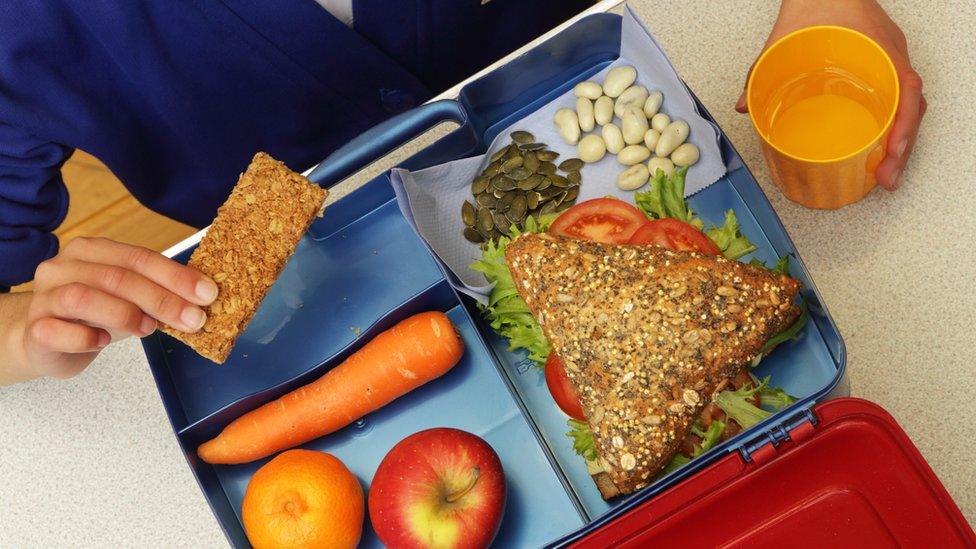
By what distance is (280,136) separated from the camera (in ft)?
4.29

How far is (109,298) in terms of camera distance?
95 cm

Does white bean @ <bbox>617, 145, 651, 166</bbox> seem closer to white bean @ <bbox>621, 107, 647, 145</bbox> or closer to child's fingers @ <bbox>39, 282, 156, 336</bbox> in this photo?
white bean @ <bbox>621, 107, 647, 145</bbox>

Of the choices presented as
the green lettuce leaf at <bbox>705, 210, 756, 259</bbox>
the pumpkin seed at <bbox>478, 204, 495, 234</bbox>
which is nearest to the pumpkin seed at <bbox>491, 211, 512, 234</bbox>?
the pumpkin seed at <bbox>478, 204, 495, 234</bbox>

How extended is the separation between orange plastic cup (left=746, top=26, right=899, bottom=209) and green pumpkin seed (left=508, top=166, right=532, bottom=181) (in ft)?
0.91

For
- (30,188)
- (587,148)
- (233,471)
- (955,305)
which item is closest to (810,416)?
(955,305)

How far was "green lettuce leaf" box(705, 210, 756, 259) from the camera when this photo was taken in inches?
38.2

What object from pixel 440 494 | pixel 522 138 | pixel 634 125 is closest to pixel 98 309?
pixel 440 494

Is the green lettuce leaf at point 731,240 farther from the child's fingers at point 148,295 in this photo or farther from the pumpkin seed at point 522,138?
the child's fingers at point 148,295

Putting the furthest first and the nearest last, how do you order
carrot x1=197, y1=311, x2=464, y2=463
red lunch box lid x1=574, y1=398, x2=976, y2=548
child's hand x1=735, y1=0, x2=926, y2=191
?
carrot x1=197, y1=311, x2=464, y2=463
child's hand x1=735, y1=0, x2=926, y2=191
red lunch box lid x1=574, y1=398, x2=976, y2=548

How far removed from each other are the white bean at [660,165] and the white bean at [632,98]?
68 mm

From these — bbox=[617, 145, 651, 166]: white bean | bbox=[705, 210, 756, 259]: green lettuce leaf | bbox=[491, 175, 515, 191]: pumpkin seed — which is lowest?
bbox=[705, 210, 756, 259]: green lettuce leaf

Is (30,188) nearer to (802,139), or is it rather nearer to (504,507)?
(504,507)

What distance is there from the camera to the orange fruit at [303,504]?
3.06 ft

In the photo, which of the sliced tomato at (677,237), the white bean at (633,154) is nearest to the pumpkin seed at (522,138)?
the white bean at (633,154)
